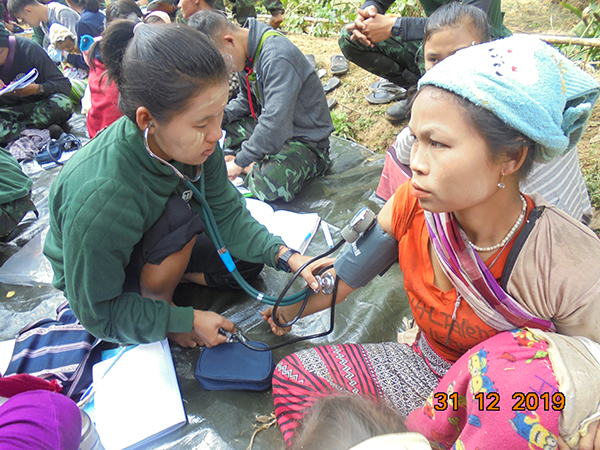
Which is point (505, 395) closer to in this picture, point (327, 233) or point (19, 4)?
point (327, 233)

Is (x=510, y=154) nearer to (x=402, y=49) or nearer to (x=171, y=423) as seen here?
(x=171, y=423)

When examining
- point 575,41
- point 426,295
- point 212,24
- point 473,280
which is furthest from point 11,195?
point 575,41

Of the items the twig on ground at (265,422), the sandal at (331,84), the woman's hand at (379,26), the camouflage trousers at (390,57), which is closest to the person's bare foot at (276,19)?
the sandal at (331,84)

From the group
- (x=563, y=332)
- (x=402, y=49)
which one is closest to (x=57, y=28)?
(x=402, y=49)

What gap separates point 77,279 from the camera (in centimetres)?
126

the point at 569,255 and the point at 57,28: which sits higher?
the point at 569,255

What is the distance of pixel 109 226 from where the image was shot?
4.07ft

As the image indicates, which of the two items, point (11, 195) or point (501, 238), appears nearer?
point (501, 238)

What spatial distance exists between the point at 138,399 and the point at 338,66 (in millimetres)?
4041

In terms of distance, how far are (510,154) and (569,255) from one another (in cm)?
30

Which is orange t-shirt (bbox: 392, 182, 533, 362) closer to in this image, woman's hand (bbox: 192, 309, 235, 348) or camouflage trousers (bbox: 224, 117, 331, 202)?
woman's hand (bbox: 192, 309, 235, 348)

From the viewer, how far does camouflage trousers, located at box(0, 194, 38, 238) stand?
232 cm

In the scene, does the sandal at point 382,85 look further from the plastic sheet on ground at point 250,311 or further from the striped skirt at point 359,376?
the striped skirt at point 359,376

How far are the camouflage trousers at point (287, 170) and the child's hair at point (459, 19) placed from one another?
1.07 metres
